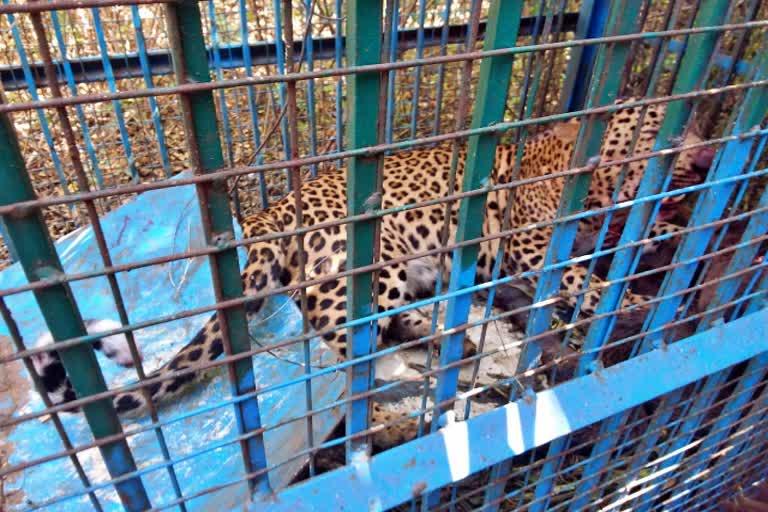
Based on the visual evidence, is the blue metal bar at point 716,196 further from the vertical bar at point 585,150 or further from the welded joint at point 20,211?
the welded joint at point 20,211

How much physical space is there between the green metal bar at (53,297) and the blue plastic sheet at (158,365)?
1.02 ft

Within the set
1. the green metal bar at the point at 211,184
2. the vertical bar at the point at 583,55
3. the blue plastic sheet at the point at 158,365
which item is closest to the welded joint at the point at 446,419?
the blue plastic sheet at the point at 158,365

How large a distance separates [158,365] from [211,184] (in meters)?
1.29

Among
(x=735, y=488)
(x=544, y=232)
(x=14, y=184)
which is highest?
(x=14, y=184)

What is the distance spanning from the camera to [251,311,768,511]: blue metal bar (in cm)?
98

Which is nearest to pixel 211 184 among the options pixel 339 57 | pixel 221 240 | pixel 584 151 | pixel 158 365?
pixel 221 240

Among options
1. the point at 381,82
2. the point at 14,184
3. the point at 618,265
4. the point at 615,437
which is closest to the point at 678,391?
the point at 615,437

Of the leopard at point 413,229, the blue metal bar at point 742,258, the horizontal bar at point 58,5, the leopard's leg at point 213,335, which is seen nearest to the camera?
the horizontal bar at point 58,5

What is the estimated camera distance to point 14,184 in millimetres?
561

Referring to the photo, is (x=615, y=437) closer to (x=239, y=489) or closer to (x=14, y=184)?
(x=239, y=489)

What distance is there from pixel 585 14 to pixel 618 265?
166 centimetres

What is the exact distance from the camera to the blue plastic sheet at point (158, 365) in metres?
1.41

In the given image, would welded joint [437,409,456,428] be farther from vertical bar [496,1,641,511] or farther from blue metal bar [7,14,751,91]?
blue metal bar [7,14,751,91]

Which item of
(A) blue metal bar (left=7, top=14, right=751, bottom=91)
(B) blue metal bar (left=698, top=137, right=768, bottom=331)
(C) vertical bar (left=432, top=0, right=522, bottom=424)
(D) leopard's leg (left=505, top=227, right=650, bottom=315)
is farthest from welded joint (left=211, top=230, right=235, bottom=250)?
(D) leopard's leg (left=505, top=227, right=650, bottom=315)
